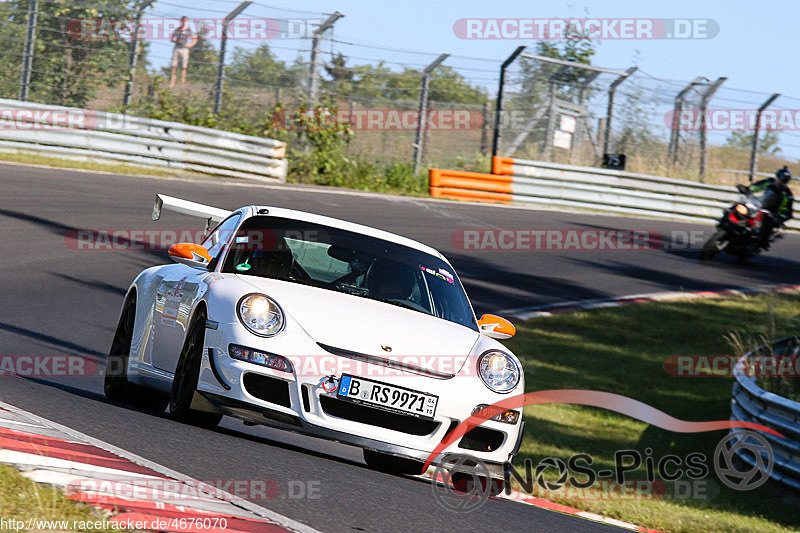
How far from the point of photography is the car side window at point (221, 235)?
6.82 m

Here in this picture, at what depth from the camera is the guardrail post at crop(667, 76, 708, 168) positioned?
26.0m

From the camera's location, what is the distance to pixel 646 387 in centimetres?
1150

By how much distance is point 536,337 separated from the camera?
12969mm

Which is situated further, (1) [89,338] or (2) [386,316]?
(1) [89,338]

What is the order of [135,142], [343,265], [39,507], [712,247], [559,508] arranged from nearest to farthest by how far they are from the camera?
[39,507]
[343,265]
[559,508]
[712,247]
[135,142]

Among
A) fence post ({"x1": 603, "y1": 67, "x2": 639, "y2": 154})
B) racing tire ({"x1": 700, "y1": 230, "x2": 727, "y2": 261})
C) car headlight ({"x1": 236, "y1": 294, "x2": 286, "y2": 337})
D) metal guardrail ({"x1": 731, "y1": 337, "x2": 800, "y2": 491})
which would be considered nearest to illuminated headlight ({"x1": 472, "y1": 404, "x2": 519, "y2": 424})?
car headlight ({"x1": 236, "y1": 294, "x2": 286, "y2": 337})

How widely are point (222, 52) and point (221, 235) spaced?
55.3 ft

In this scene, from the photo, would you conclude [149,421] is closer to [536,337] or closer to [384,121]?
[536,337]

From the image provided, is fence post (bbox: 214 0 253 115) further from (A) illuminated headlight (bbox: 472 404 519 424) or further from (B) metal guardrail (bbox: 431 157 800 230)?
(A) illuminated headlight (bbox: 472 404 519 424)

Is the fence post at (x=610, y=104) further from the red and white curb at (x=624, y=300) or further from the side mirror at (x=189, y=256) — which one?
the side mirror at (x=189, y=256)

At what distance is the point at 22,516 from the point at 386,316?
2.74 meters

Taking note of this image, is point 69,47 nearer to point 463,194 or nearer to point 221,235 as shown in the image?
point 463,194

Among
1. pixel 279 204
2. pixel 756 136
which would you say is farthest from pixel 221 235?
pixel 756 136

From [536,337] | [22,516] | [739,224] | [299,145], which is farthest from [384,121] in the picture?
[22,516]
